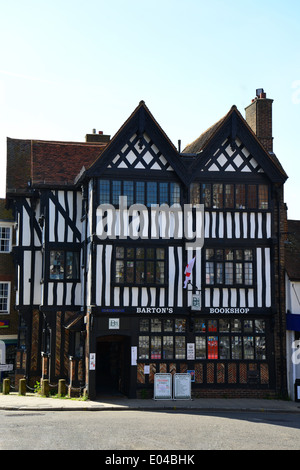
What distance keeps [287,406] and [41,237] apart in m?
13.1

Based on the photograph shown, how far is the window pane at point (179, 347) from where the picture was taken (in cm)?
2347

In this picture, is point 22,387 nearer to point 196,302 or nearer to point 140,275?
point 140,275

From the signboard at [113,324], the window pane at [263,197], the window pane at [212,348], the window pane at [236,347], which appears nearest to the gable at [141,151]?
the window pane at [263,197]

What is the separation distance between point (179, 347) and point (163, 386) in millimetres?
1656

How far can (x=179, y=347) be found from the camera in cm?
2352

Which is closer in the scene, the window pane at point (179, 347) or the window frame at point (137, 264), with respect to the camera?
the window frame at point (137, 264)

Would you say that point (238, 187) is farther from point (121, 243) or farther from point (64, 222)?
point (64, 222)

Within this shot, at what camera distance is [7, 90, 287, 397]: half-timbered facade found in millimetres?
23250

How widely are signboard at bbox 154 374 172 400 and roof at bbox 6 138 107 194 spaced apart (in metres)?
9.10

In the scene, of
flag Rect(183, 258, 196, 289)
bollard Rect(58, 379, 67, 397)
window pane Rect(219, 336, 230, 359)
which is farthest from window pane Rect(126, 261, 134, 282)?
bollard Rect(58, 379, 67, 397)

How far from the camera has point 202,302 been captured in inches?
930

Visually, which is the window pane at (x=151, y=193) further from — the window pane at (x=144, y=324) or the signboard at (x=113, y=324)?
the signboard at (x=113, y=324)

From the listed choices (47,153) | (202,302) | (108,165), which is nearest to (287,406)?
(202,302)

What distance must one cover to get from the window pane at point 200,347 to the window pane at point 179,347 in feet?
1.82
